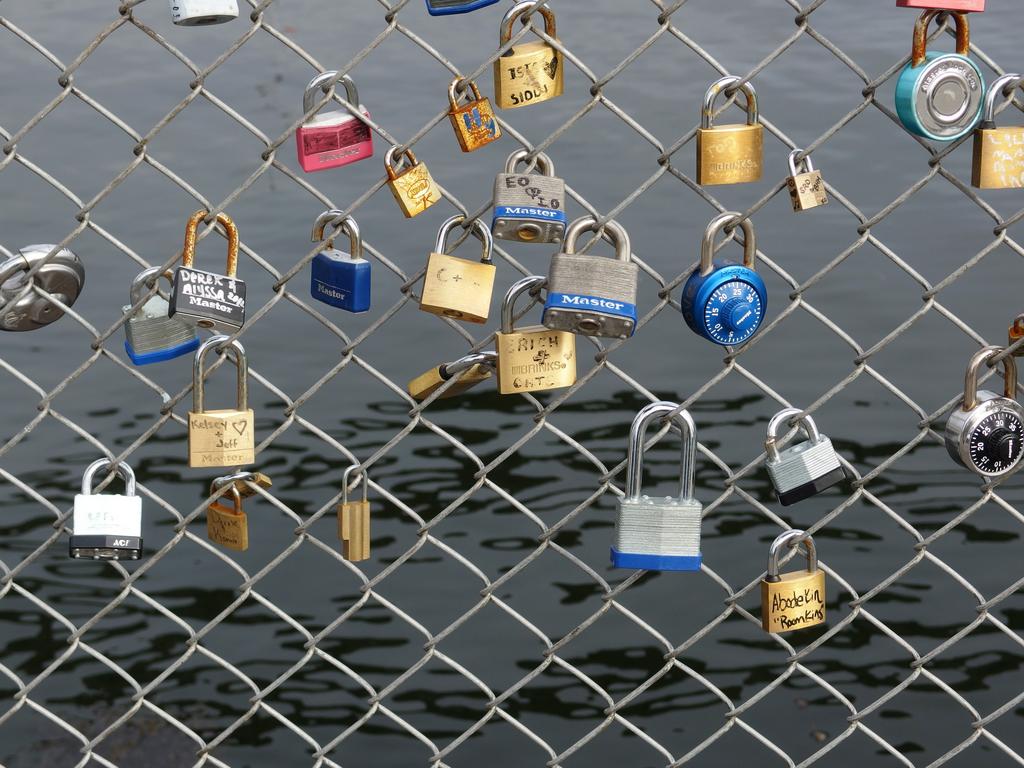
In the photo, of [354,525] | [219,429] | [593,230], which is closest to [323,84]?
[593,230]

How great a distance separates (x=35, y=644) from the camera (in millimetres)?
4180

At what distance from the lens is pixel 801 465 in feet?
7.66

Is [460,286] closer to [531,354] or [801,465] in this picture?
[531,354]

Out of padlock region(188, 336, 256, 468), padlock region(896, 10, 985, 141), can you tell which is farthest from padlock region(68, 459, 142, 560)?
padlock region(896, 10, 985, 141)

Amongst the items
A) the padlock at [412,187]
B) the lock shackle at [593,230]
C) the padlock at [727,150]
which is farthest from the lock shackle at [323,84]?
the padlock at [727,150]

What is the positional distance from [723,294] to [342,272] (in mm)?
593

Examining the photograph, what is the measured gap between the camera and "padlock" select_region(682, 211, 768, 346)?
2.20 metres

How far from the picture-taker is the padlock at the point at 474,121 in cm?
215

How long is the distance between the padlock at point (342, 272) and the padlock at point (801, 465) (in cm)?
68

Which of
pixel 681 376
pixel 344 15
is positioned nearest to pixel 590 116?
pixel 344 15

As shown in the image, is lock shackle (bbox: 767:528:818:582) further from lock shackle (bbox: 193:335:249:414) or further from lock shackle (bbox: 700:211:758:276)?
lock shackle (bbox: 193:335:249:414)

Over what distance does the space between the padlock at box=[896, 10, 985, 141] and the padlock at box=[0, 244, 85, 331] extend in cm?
127

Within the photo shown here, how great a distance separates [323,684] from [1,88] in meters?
A: 5.91

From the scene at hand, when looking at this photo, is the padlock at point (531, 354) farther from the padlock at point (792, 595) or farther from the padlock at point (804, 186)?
the padlock at point (792, 595)
